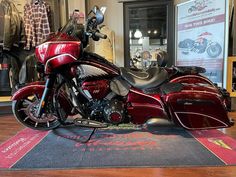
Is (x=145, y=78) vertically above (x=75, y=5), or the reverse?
(x=75, y=5)

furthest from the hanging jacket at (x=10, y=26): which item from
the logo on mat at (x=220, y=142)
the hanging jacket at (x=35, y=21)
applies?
the logo on mat at (x=220, y=142)

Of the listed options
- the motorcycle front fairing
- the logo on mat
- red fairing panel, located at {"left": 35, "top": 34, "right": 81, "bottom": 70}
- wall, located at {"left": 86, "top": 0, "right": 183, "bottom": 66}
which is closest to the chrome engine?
the motorcycle front fairing

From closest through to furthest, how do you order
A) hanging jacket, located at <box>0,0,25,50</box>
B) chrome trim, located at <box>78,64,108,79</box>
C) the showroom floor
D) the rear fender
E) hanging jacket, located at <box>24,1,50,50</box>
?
the showroom floor → chrome trim, located at <box>78,64,108,79</box> → the rear fender → hanging jacket, located at <box>0,0,25,50</box> → hanging jacket, located at <box>24,1,50,50</box>

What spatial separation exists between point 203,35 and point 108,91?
189 cm

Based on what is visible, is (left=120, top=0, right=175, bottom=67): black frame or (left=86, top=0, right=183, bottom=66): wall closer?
(left=120, top=0, right=175, bottom=67): black frame

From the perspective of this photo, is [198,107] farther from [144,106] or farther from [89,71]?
[89,71]

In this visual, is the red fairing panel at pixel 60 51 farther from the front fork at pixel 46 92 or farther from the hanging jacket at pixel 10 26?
the hanging jacket at pixel 10 26

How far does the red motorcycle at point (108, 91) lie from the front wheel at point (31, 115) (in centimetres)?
16

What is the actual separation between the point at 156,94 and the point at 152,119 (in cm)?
23

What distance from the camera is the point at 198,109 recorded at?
1944 millimetres

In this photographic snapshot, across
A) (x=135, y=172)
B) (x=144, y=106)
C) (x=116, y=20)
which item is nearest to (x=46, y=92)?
(x=144, y=106)

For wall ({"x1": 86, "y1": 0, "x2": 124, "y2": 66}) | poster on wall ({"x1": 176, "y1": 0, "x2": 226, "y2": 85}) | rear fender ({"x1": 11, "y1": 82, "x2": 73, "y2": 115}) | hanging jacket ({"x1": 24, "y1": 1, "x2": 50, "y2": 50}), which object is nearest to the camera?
rear fender ({"x1": 11, "y1": 82, "x2": 73, "y2": 115})

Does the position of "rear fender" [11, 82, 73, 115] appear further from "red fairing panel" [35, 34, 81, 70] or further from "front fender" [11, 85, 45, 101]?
"red fairing panel" [35, 34, 81, 70]

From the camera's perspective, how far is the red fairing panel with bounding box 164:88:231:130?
193 cm
